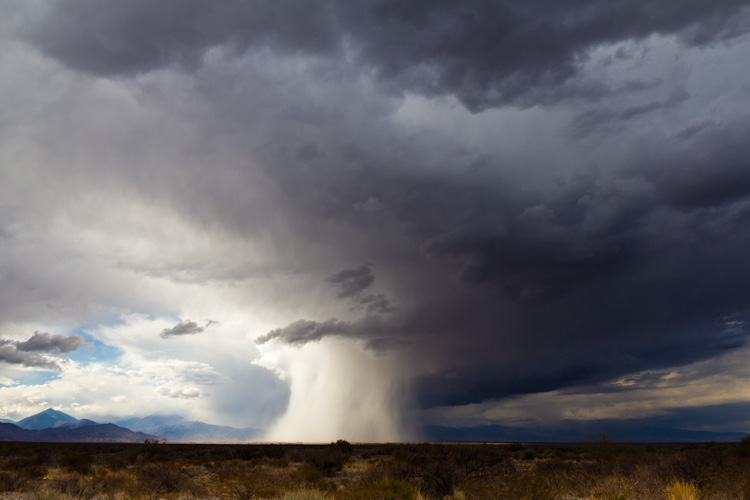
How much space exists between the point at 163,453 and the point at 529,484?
45.8 m

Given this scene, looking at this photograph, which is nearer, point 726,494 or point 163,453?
point 726,494

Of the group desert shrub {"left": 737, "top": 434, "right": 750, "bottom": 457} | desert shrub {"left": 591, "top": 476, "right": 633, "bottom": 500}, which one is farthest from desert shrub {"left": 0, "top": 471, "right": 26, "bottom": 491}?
desert shrub {"left": 737, "top": 434, "right": 750, "bottom": 457}

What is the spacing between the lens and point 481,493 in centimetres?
1534

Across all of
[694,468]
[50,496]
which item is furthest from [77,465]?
[694,468]

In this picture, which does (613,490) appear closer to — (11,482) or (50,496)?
(50,496)

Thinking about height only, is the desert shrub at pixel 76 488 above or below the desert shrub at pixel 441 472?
below

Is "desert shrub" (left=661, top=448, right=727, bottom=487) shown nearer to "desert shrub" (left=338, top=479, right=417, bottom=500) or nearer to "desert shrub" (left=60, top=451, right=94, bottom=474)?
"desert shrub" (left=338, top=479, right=417, bottom=500)

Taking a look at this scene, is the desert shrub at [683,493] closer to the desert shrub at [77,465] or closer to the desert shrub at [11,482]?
the desert shrub at [11,482]

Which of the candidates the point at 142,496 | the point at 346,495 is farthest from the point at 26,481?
the point at 346,495

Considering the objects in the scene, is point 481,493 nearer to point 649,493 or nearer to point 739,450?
point 649,493

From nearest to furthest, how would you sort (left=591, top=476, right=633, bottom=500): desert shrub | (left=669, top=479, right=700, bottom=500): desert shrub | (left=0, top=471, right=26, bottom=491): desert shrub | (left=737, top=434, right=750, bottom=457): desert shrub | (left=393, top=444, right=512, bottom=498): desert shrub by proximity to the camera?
(left=591, top=476, right=633, bottom=500): desert shrub
(left=669, top=479, right=700, bottom=500): desert shrub
(left=393, top=444, right=512, bottom=498): desert shrub
(left=0, top=471, right=26, bottom=491): desert shrub
(left=737, top=434, right=750, bottom=457): desert shrub

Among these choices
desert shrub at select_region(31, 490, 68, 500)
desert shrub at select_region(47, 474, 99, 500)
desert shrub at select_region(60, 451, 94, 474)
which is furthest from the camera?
desert shrub at select_region(60, 451, 94, 474)

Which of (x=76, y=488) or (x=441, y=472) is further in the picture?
(x=76, y=488)

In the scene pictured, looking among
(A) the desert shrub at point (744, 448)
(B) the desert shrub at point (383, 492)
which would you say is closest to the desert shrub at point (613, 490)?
(B) the desert shrub at point (383, 492)
